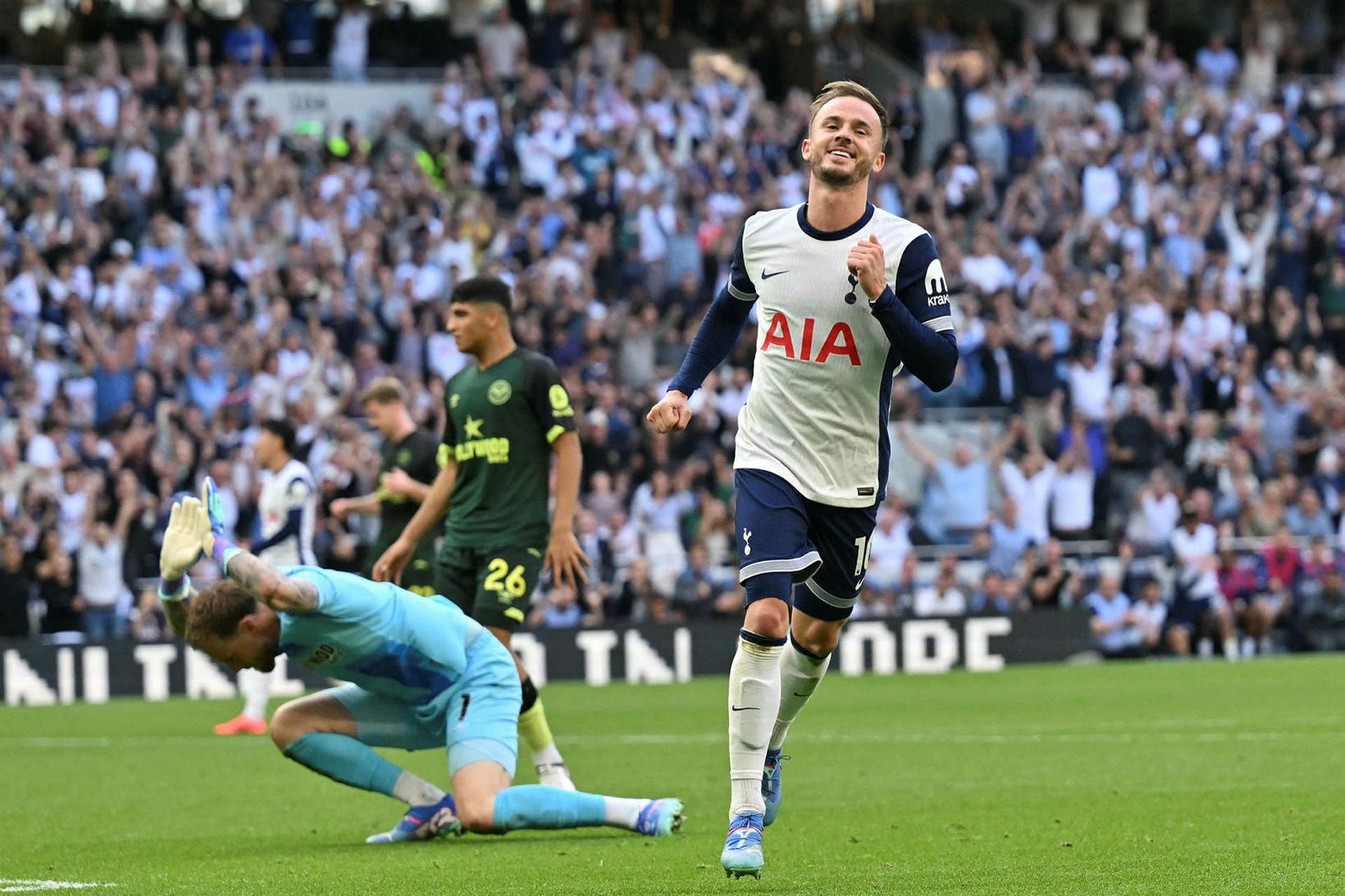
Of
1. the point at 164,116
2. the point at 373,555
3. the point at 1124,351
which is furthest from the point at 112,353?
the point at 1124,351

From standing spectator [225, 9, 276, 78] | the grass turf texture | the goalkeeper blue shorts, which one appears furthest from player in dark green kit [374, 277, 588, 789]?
standing spectator [225, 9, 276, 78]

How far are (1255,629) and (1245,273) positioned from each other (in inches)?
258

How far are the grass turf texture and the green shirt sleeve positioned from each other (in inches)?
74.3

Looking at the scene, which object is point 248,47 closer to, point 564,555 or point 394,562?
point 394,562

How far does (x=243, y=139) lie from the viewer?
25.4 meters

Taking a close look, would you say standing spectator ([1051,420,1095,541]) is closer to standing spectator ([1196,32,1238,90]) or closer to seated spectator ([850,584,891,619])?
seated spectator ([850,584,891,619])

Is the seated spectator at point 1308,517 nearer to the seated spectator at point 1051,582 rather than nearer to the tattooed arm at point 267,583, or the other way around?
the seated spectator at point 1051,582

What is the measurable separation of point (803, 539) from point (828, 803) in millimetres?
3065

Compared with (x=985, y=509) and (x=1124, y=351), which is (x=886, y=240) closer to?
(x=985, y=509)

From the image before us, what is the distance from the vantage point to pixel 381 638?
26.0ft

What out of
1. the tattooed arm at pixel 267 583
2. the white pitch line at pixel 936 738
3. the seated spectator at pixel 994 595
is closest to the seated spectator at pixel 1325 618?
the seated spectator at pixel 994 595

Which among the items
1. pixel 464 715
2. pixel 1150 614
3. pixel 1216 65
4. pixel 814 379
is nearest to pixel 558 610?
pixel 1150 614

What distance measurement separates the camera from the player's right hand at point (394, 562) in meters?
10.1

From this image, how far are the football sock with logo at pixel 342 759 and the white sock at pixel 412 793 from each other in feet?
0.15
